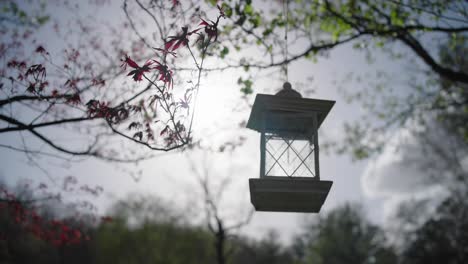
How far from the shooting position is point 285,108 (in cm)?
331

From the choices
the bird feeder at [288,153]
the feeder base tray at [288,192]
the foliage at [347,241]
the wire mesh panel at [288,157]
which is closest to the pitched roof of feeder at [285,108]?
the bird feeder at [288,153]

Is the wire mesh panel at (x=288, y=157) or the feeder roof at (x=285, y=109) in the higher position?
the feeder roof at (x=285, y=109)

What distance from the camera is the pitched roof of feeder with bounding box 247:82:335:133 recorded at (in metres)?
3.27

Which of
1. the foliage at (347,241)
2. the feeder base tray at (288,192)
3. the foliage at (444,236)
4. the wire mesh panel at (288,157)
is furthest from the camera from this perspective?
the foliage at (347,241)

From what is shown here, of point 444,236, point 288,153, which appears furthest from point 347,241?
point 288,153

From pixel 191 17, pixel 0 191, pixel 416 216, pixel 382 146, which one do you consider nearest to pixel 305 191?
pixel 191 17

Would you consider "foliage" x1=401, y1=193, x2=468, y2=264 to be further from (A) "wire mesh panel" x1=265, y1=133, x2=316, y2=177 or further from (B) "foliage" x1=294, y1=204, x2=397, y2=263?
(A) "wire mesh panel" x1=265, y1=133, x2=316, y2=177

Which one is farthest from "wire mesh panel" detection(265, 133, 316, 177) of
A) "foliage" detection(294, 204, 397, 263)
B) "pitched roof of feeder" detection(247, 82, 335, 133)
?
"foliage" detection(294, 204, 397, 263)

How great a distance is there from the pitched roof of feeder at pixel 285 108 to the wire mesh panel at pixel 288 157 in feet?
0.42

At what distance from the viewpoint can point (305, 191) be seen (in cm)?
305

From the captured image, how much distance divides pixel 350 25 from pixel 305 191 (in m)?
4.51

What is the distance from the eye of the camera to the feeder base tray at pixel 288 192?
3020 mm

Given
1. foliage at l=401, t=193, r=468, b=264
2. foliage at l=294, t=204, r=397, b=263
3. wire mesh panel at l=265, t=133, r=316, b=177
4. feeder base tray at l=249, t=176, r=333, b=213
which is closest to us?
feeder base tray at l=249, t=176, r=333, b=213

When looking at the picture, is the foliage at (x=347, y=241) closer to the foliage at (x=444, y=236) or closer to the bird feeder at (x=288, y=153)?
the foliage at (x=444, y=236)
